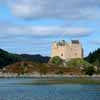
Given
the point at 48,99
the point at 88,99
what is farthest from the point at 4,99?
the point at 88,99

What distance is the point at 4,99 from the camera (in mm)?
69750

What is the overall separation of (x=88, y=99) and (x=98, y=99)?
5.37 feet

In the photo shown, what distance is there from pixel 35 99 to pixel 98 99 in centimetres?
901

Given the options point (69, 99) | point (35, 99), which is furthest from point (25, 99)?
point (69, 99)

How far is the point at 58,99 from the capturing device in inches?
2781

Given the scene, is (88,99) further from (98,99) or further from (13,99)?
(13,99)

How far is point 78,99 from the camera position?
70188 millimetres

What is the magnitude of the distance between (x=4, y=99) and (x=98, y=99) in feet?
44.0

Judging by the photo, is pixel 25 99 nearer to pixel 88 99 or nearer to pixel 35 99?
pixel 35 99

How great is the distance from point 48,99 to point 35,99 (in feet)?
6.09

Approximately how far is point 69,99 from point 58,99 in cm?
158

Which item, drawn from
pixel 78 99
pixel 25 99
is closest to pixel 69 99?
pixel 78 99

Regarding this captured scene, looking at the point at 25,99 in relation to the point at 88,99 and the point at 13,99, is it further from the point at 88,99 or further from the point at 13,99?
the point at 88,99

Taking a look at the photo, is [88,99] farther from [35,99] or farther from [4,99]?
[4,99]
